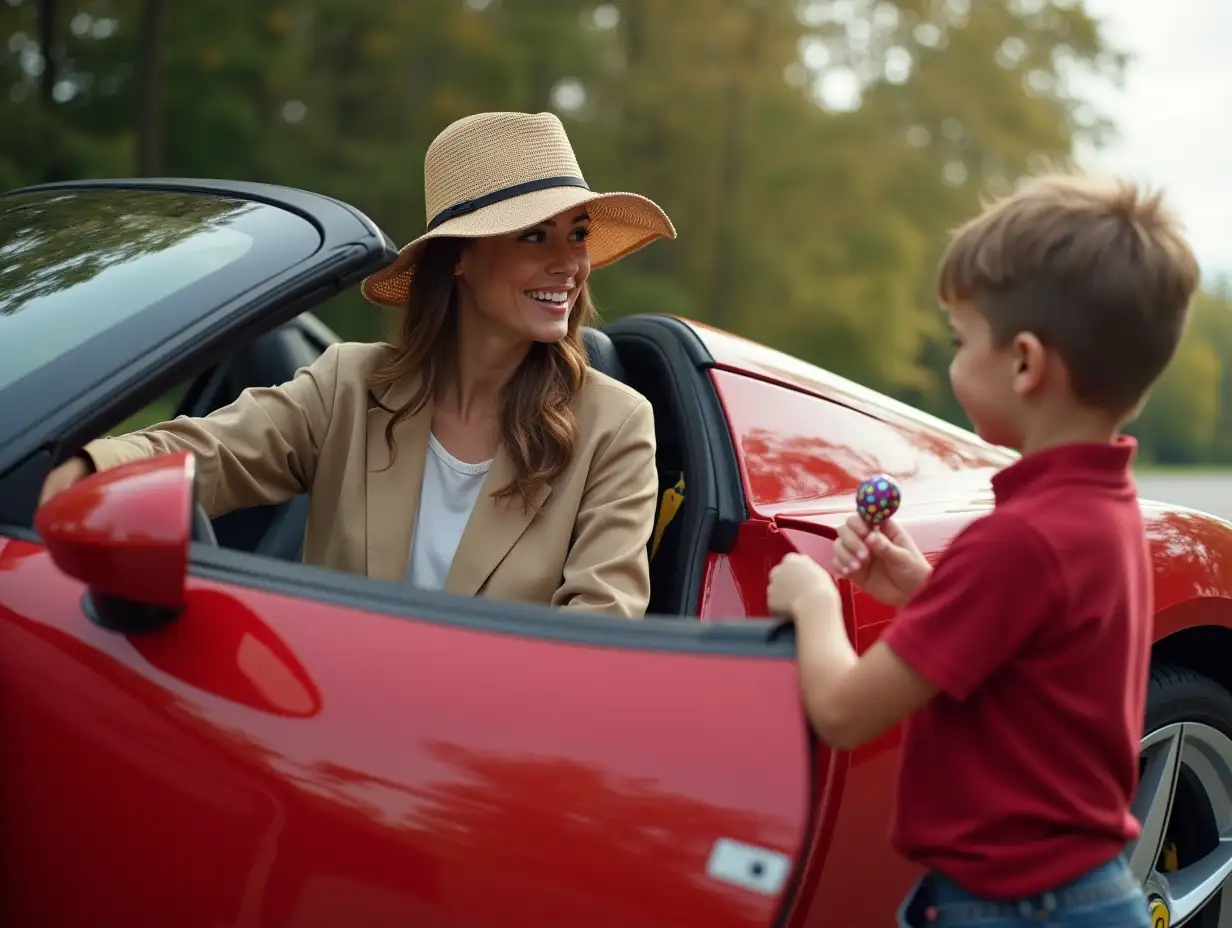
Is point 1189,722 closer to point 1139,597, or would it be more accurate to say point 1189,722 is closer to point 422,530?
point 1139,597

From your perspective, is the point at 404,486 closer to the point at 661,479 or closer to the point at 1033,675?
the point at 661,479

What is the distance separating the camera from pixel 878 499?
1.68m

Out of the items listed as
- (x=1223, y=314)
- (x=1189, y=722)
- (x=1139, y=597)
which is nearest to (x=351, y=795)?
(x=1139, y=597)

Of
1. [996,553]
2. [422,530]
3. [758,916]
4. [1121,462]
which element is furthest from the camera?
[422,530]

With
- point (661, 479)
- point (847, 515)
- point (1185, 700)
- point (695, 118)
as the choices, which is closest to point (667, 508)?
point (661, 479)

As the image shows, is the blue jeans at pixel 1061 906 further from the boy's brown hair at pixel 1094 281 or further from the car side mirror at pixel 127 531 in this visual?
the car side mirror at pixel 127 531

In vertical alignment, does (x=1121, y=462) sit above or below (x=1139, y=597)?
above

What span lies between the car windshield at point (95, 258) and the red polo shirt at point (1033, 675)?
102cm

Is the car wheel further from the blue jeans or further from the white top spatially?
the white top

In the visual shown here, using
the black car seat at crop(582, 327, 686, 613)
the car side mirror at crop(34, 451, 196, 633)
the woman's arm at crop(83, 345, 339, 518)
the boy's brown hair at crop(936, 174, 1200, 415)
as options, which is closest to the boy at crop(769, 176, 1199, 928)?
the boy's brown hair at crop(936, 174, 1200, 415)

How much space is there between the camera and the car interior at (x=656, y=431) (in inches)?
91.3

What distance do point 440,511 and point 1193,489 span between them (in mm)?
15490

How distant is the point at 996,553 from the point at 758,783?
1.10ft

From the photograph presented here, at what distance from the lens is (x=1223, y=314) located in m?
14.7
